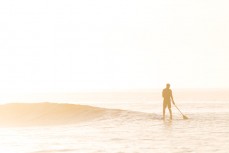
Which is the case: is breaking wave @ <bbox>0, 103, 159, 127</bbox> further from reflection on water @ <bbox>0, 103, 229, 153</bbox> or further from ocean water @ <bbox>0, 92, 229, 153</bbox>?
reflection on water @ <bbox>0, 103, 229, 153</bbox>

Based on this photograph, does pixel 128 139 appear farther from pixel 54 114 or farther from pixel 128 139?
pixel 54 114

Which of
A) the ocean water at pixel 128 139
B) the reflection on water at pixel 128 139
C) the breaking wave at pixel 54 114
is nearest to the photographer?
the ocean water at pixel 128 139

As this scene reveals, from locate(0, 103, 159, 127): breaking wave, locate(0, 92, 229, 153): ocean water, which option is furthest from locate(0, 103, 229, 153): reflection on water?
locate(0, 103, 159, 127): breaking wave

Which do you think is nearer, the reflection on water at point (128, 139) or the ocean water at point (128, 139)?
the ocean water at point (128, 139)

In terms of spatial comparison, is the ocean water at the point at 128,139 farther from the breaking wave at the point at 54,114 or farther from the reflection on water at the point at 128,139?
the breaking wave at the point at 54,114

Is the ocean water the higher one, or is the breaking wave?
the breaking wave

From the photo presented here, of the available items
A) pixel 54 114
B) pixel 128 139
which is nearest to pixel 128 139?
pixel 128 139

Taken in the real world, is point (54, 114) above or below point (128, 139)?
above

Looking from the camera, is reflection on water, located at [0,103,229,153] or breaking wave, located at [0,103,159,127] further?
breaking wave, located at [0,103,159,127]

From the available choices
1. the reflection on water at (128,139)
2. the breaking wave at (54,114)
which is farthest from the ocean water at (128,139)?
the breaking wave at (54,114)

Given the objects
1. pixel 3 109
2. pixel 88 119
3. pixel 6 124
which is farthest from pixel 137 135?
pixel 3 109

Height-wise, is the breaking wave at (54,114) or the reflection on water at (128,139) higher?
the breaking wave at (54,114)

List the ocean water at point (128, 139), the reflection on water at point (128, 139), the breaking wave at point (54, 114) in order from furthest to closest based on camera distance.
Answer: the breaking wave at point (54, 114) → the reflection on water at point (128, 139) → the ocean water at point (128, 139)

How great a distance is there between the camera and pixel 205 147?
18.5m
